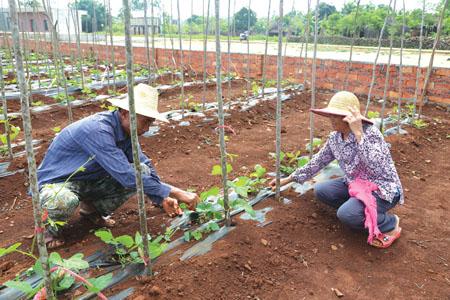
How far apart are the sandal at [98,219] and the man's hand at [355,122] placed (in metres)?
1.53

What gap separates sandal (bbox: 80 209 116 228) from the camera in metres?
2.29

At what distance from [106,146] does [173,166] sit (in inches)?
59.4

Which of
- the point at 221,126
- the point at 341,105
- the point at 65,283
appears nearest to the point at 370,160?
the point at 341,105

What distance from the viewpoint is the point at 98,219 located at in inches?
90.6

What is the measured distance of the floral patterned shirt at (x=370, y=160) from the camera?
202cm

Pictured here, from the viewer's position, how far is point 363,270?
196cm

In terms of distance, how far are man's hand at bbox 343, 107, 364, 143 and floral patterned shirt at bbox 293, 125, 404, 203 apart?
0.04 metres

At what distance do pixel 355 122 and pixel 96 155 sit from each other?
1.38 m

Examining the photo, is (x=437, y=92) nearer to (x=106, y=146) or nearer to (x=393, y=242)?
(x=393, y=242)

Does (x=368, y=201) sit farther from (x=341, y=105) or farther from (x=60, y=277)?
(x=60, y=277)

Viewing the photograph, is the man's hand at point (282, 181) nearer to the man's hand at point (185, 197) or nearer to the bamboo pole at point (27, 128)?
the man's hand at point (185, 197)

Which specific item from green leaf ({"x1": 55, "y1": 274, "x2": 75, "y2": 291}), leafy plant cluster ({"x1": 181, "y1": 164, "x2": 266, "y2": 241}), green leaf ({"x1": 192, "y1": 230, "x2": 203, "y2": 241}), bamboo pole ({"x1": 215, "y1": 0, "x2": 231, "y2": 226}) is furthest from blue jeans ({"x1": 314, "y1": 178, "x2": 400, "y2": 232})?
green leaf ({"x1": 55, "y1": 274, "x2": 75, "y2": 291})

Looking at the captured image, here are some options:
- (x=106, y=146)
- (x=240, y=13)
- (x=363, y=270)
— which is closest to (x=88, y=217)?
(x=106, y=146)

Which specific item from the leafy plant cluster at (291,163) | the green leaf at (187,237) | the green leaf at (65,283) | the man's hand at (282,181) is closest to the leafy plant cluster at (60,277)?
the green leaf at (65,283)
